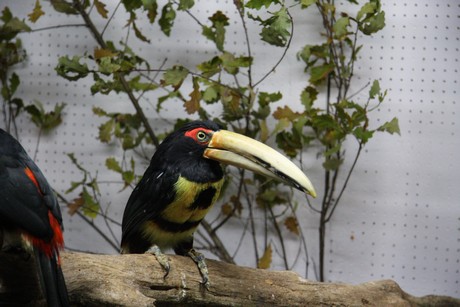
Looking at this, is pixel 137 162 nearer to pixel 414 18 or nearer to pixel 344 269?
pixel 344 269

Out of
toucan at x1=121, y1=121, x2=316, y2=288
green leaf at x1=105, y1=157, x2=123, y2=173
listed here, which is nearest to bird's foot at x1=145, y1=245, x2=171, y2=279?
toucan at x1=121, y1=121, x2=316, y2=288

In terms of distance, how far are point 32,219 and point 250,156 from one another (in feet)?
1.84

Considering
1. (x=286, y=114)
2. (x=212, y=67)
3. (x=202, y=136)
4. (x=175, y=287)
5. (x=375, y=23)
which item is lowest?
(x=175, y=287)

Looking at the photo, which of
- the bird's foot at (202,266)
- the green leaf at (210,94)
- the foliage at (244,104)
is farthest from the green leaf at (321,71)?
the bird's foot at (202,266)

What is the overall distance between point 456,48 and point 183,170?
1302 mm

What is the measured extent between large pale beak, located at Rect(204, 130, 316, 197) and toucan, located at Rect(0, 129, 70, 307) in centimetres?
43

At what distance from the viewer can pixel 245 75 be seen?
227 cm

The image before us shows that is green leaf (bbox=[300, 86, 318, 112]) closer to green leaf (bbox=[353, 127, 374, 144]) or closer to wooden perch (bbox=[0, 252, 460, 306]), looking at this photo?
green leaf (bbox=[353, 127, 374, 144])

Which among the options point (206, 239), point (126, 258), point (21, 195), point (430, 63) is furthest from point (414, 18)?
point (21, 195)

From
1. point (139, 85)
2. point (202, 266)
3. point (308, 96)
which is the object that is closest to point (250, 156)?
point (202, 266)

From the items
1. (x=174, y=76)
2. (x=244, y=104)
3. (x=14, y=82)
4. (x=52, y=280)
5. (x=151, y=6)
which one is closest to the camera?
(x=52, y=280)

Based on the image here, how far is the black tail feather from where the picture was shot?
113 centimetres

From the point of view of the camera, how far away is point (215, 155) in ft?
4.85

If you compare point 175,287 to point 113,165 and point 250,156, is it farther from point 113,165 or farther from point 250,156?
point 113,165
